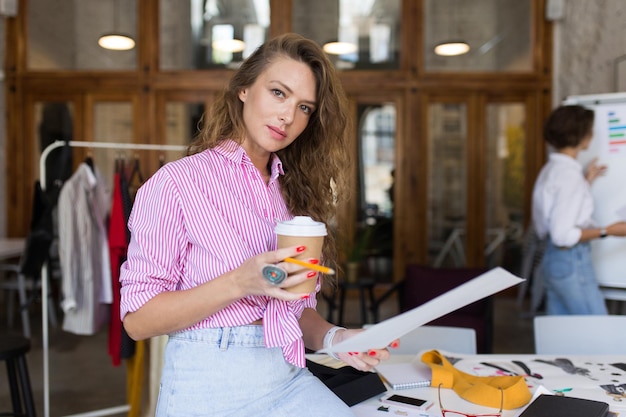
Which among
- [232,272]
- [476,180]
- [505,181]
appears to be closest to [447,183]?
[476,180]

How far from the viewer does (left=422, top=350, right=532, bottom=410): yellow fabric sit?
5.44 feet

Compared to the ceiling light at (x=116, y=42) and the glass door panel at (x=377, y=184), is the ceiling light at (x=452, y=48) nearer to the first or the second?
the glass door panel at (x=377, y=184)

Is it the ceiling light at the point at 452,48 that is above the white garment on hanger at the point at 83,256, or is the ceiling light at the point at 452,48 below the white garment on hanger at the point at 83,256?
above

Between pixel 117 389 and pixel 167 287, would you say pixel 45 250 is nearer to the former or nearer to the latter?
pixel 117 389

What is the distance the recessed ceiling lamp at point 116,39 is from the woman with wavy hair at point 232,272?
6.37m

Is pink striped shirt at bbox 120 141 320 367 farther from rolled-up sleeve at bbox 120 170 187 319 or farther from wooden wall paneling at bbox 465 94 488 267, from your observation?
wooden wall paneling at bbox 465 94 488 267

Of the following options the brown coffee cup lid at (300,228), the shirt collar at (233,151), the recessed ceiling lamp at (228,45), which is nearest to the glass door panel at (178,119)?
the recessed ceiling lamp at (228,45)

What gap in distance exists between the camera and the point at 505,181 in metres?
7.50

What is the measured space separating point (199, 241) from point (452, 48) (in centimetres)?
673

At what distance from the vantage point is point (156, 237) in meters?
1.31

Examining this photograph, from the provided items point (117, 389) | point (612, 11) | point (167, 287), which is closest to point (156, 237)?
point (167, 287)

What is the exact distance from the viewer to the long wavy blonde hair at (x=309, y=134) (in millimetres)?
1554

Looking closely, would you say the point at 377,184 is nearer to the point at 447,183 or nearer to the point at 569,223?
the point at 447,183

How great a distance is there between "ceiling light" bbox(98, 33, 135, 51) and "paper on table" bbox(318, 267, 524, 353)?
22.8 feet
